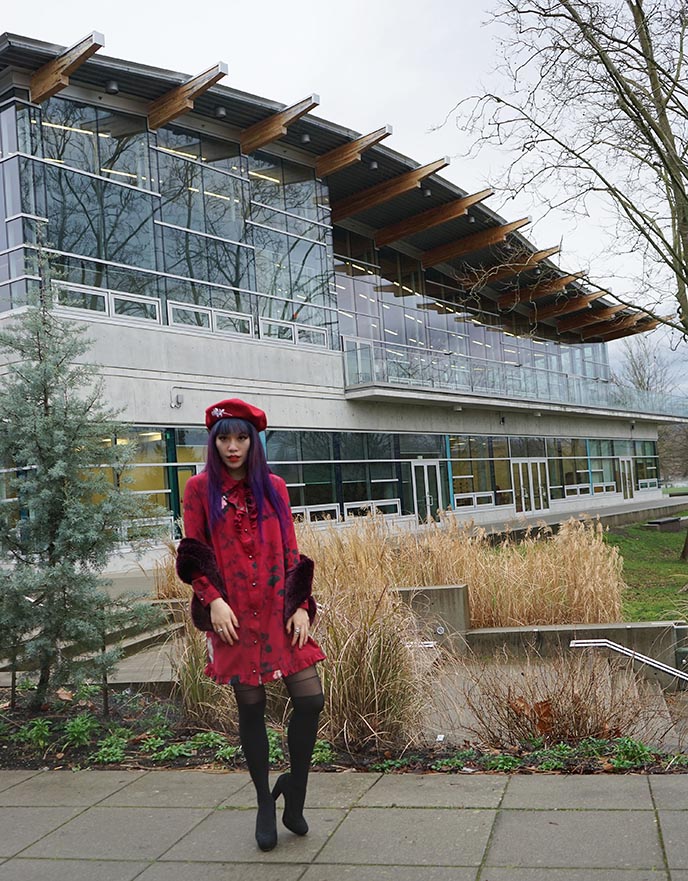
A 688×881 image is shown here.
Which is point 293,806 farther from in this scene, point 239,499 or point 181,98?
point 181,98

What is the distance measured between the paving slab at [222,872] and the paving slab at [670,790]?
1414 mm

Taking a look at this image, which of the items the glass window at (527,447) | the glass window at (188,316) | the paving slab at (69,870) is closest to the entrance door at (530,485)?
the glass window at (527,447)

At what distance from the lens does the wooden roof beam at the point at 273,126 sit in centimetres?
2070

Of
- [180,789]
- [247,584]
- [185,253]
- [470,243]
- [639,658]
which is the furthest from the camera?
[470,243]

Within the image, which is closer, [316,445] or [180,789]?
[180,789]

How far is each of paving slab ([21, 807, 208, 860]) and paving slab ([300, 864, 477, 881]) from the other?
728 mm

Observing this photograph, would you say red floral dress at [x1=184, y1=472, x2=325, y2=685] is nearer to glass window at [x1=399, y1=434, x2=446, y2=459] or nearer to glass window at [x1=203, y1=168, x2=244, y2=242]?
glass window at [x1=203, y1=168, x2=244, y2=242]

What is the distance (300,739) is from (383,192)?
23788 millimetres

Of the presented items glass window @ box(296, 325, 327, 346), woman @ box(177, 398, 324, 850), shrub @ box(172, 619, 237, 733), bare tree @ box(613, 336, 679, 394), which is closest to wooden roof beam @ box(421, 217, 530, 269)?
glass window @ box(296, 325, 327, 346)

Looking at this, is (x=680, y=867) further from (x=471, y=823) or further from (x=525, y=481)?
(x=525, y=481)

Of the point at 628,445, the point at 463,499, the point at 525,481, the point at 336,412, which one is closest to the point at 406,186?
the point at 336,412

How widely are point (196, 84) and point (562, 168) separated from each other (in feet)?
32.0

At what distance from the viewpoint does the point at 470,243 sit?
30.6 m

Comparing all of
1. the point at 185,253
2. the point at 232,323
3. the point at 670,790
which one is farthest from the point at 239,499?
the point at 232,323
